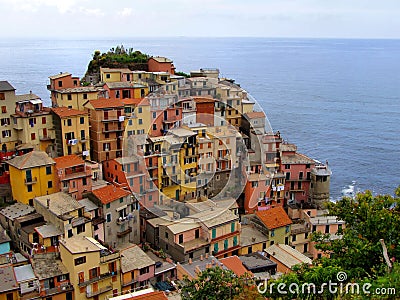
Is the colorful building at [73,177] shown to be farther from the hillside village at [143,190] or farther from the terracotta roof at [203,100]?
the terracotta roof at [203,100]

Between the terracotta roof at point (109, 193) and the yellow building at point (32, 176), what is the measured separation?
277cm

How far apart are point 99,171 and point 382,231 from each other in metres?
19.4

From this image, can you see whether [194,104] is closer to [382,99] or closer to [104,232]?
[104,232]

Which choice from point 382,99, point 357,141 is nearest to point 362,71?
point 382,99

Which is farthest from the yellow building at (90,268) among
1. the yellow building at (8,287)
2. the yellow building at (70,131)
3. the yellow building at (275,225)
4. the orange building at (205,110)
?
the orange building at (205,110)

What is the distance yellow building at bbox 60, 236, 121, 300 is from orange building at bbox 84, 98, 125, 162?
11.8 m

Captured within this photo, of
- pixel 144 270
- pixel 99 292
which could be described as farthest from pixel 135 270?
pixel 99 292

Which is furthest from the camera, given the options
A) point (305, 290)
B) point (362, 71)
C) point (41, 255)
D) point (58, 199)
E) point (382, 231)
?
point (362, 71)

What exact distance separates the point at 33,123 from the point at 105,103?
15.4 ft

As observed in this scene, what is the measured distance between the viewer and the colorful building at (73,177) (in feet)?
82.6

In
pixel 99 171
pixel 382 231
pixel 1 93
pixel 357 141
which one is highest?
pixel 1 93

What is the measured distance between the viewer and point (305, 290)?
11516 mm

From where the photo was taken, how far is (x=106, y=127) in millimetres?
31125

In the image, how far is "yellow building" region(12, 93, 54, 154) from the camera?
94.7ft
